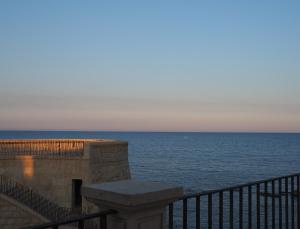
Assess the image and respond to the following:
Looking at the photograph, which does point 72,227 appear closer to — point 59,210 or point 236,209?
point 59,210

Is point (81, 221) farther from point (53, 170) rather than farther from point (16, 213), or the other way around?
point (53, 170)

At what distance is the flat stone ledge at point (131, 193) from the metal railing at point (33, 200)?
16266 millimetres

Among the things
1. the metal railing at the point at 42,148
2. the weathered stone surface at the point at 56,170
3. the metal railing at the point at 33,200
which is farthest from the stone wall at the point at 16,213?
the metal railing at the point at 42,148

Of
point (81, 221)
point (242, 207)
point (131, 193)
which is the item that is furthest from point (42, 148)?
point (131, 193)

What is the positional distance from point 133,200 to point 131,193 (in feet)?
0.18

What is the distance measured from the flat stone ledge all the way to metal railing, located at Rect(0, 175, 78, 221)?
16.3 meters

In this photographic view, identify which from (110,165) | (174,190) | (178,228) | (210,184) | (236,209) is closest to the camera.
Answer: (174,190)

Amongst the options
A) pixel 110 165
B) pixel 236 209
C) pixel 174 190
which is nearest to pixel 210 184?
pixel 236 209

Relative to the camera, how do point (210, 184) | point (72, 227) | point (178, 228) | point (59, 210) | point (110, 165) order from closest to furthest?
point (72, 227)
point (59, 210)
point (110, 165)
point (178, 228)
point (210, 184)

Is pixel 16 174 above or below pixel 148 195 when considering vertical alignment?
below

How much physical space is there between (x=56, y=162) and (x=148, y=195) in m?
18.2

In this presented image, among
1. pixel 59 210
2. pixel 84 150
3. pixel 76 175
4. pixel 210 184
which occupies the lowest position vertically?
pixel 210 184

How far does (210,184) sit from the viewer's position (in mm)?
47781

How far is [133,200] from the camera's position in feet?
9.37
